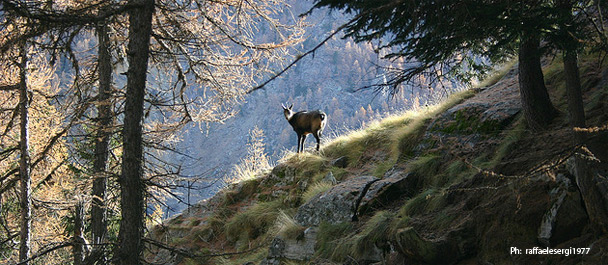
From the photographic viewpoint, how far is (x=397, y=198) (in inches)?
230

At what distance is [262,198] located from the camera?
9508mm

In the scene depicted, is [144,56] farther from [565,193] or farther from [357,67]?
[357,67]

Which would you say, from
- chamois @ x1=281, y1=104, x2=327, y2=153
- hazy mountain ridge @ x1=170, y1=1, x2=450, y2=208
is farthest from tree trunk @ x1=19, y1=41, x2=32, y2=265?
hazy mountain ridge @ x1=170, y1=1, x2=450, y2=208

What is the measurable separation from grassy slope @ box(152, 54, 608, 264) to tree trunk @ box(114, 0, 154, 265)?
0.52 m

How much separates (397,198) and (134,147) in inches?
139

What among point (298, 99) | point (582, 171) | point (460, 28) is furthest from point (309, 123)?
point (298, 99)

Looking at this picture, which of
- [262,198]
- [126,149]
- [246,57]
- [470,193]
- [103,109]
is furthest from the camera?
[262,198]

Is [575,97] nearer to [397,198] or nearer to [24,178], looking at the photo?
[397,198]

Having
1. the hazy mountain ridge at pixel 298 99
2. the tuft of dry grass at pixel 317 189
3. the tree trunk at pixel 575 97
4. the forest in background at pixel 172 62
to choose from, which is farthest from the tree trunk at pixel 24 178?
the hazy mountain ridge at pixel 298 99

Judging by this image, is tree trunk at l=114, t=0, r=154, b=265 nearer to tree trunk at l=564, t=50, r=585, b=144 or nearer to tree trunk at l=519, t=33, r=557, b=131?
tree trunk at l=564, t=50, r=585, b=144

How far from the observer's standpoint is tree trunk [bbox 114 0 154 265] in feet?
13.3

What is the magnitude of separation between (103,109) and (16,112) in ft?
7.48

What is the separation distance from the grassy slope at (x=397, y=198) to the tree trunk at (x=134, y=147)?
0.52m

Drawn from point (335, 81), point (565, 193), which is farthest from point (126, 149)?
point (335, 81)
